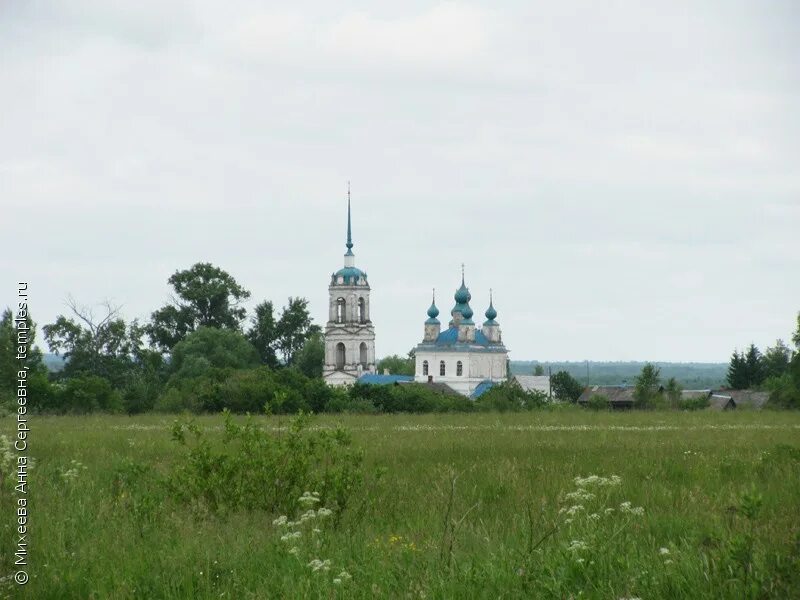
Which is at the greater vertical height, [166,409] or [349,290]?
[349,290]

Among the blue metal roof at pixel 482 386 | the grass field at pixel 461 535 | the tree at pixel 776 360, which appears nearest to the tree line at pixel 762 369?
the tree at pixel 776 360

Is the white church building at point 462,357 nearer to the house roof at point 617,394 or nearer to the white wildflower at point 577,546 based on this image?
the house roof at point 617,394

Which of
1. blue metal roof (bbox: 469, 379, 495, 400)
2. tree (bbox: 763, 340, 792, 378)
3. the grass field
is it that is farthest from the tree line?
the grass field

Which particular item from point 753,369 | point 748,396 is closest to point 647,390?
point 748,396

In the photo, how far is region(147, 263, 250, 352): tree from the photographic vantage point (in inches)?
4188

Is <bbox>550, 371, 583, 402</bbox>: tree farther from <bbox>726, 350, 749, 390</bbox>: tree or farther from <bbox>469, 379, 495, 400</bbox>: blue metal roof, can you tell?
<bbox>726, 350, 749, 390</bbox>: tree

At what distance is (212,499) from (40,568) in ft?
8.71

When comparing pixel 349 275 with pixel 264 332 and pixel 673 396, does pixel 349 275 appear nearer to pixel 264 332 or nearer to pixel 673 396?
pixel 264 332

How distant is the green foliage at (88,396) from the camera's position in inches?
1916

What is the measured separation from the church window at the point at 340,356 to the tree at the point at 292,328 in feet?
61.0

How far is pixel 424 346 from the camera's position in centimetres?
14450

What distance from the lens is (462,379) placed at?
142750 millimetres

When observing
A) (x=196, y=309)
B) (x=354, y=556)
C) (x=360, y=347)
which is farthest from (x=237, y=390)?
(x=360, y=347)

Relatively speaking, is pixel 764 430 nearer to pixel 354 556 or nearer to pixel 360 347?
pixel 354 556
